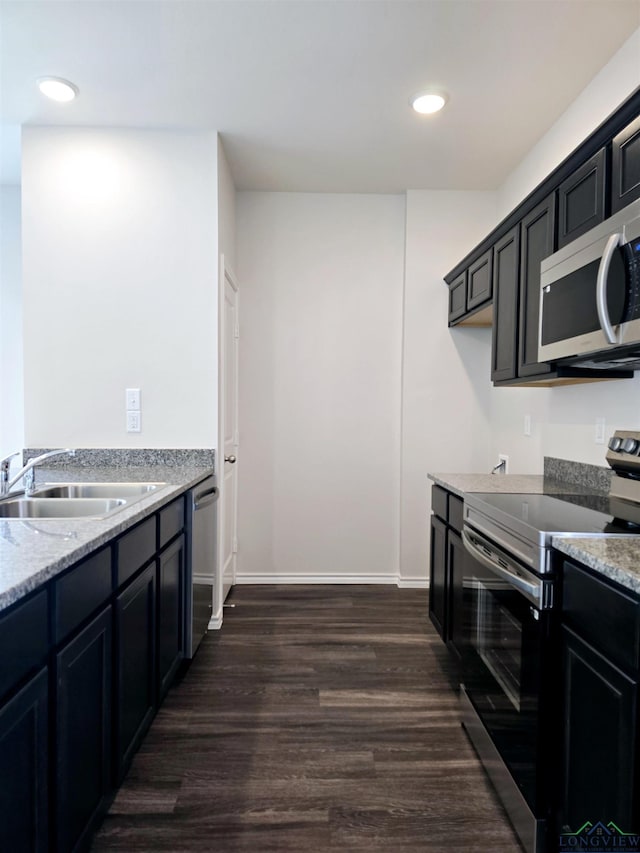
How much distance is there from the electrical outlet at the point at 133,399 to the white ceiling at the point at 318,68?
1463 mm

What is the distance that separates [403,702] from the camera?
7.01 feet

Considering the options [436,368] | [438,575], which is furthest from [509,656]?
[436,368]

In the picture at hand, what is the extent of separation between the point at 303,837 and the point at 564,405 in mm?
2133

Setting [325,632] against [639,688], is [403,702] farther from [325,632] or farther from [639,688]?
[639,688]

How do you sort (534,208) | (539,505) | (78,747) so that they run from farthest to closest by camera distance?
(534,208) → (539,505) → (78,747)

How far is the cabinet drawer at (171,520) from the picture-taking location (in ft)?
6.31

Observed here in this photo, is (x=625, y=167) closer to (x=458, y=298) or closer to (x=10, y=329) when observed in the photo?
(x=458, y=298)

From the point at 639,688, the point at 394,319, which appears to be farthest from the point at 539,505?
the point at 394,319

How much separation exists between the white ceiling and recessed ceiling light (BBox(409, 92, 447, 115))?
53 mm

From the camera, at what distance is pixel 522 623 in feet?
4.63

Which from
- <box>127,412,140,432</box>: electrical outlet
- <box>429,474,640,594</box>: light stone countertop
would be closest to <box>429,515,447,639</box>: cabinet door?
<box>429,474,640,594</box>: light stone countertop

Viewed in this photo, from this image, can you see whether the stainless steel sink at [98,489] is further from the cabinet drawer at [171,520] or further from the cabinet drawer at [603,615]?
the cabinet drawer at [603,615]

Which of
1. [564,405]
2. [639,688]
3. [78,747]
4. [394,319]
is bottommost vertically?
[78,747]

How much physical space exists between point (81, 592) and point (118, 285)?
199 centimetres
